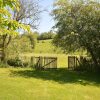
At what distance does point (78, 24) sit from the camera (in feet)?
88.1

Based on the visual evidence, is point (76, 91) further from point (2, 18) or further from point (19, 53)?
point (19, 53)

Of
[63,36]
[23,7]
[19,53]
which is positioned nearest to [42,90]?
[63,36]

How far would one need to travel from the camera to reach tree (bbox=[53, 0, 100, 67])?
26.5 meters

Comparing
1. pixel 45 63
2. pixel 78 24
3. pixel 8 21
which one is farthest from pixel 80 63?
pixel 8 21

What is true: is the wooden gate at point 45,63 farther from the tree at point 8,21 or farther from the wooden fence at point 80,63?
the tree at point 8,21

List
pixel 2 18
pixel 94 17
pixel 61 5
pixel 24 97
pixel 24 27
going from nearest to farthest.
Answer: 1. pixel 2 18
2. pixel 24 27
3. pixel 24 97
4. pixel 94 17
5. pixel 61 5

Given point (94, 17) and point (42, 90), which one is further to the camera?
point (94, 17)

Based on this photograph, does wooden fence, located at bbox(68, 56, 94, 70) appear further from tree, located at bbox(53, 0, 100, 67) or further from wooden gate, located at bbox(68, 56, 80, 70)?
tree, located at bbox(53, 0, 100, 67)

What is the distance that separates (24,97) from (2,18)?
989 cm

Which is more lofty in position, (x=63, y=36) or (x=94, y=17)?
(x=94, y=17)

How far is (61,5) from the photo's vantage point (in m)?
28.7

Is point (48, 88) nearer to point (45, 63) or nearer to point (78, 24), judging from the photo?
point (78, 24)

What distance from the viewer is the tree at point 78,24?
2650 centimetres

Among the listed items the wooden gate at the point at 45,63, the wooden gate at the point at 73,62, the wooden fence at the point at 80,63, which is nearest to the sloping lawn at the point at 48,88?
the wooden fence at the point at 80,63
